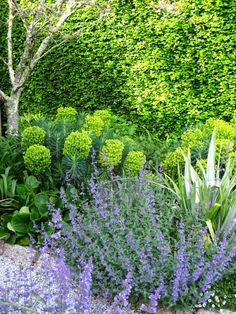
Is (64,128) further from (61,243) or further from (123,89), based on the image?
(123,89)

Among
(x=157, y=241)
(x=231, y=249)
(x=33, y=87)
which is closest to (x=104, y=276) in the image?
(x=157, y=241)

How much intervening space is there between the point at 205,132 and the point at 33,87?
2.69 m

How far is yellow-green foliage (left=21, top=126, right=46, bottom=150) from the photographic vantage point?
414 centimetres

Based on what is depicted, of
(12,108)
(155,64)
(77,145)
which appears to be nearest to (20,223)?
(77,145)

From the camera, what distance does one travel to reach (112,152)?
12.9ft

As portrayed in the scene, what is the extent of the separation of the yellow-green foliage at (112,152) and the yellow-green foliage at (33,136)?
55 centimetres

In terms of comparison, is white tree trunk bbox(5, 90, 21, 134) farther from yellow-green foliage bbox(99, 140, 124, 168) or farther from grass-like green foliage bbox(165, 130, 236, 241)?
grass-like green foliage bbox(165, 130, 236, 241)

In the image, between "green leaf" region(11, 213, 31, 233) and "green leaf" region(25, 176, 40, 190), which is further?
"green leaf" region(25, 176, 40, 190)

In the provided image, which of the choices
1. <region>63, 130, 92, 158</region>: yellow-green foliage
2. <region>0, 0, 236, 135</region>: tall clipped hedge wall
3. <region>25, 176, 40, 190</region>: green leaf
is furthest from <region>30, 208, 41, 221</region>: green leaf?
<region>0, 0, 236, 135</region>: tall clipped hedge wall

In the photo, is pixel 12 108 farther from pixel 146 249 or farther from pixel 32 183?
pixel 146 249

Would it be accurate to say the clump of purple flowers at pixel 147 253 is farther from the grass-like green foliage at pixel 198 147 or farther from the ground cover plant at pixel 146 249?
the grass-like green foliage at pixel 198 147

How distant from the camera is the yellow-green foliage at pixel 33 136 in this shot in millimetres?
4145

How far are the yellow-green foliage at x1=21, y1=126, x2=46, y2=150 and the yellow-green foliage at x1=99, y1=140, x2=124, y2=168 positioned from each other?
55 cm

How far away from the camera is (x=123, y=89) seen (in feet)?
19.9
